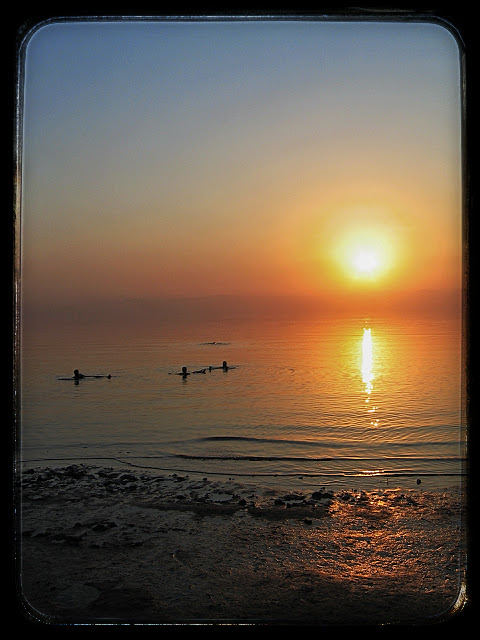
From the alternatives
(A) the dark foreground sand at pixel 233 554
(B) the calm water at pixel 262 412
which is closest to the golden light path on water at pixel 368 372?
(B) the calm water at pixel 262 412

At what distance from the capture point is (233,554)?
2549 millimetres

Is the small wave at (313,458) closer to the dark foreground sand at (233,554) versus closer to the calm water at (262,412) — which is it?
the calm water at (262,412)

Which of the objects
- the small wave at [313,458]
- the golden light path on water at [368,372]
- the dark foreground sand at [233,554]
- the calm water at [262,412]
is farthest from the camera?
the golden light path on water at [368,372]

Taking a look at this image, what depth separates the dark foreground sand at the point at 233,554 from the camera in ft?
6.50

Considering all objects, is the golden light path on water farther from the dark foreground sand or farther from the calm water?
the dark foreground sand

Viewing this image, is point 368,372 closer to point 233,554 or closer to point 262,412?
point 262,412

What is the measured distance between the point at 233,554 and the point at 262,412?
5.44 meters

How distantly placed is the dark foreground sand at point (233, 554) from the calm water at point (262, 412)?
50 centimetres

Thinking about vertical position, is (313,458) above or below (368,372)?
below

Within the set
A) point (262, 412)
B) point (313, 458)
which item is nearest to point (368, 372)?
point (262, 412)

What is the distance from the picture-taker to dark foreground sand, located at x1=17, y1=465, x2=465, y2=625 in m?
1.98

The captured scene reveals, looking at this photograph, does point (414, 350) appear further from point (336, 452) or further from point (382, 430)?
point (336, 452)

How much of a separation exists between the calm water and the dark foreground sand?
0.50 m

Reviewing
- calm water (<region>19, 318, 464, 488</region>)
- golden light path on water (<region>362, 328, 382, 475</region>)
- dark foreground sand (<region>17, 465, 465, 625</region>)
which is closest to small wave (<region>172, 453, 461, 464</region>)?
calm water (<region>19, 318, 464, 488</region>)
